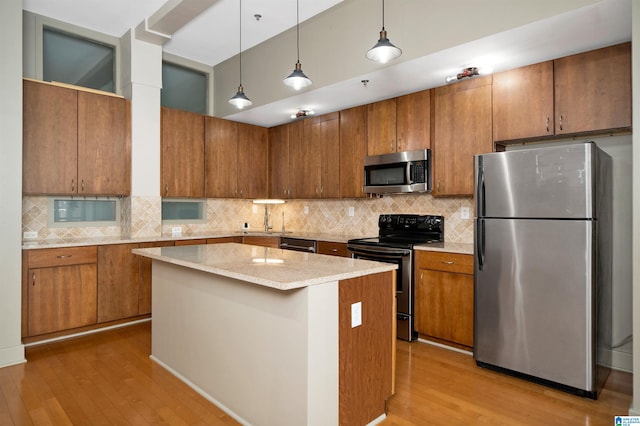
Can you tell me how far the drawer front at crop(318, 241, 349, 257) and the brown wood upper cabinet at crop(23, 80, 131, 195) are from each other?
2.33m

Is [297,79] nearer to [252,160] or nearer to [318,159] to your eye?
[318,159]

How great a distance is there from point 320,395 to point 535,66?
300 cm

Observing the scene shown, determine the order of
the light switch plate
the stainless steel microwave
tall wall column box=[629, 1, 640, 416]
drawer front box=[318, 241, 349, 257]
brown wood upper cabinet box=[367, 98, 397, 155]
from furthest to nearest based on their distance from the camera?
drawer front box=[318, 241, 349, 257] < brown wood upper cabinet box=[367, 98, 397, 155] < the stainless steel microwave < tall wall column box=[629, 1, 640, 416] < the light switch plate

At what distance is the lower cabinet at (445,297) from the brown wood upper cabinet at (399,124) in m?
1.21

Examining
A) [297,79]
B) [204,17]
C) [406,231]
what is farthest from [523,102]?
[204,17]

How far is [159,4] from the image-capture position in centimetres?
384

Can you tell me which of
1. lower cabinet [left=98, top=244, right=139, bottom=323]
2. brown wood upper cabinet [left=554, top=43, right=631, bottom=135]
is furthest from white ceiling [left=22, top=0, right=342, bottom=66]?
lower cabinet [left=98, top=244, right=139, bottom=323]

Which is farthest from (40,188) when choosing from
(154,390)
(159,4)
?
(154,390)

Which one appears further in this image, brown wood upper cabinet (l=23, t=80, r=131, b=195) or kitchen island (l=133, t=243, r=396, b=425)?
brown wood upper cabinet (l=23, t=80, r=131, b=195)

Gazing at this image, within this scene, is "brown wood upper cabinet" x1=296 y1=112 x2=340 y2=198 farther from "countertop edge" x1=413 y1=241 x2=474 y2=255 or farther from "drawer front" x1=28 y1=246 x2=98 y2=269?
"drawer front" x1=28 y1=246 x2=98 y2=269

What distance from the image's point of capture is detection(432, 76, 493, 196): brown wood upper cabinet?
3.46 metres

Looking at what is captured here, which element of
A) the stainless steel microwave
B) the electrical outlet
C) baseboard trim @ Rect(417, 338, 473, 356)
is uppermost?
the stainless steel microwave

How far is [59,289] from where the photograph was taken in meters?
3.71

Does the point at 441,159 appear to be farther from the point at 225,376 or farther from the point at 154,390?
the point at 154,390
